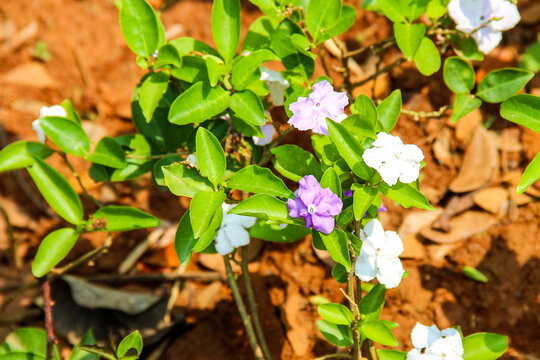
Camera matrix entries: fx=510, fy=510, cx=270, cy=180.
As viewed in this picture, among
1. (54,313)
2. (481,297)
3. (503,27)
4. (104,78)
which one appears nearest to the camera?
(503,27)

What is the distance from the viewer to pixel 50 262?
5.60ft

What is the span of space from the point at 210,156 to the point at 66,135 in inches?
24.0

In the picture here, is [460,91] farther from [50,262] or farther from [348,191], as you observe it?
[50,262]

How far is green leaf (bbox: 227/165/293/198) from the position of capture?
4.74 ft

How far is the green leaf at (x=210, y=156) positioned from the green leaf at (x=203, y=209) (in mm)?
55

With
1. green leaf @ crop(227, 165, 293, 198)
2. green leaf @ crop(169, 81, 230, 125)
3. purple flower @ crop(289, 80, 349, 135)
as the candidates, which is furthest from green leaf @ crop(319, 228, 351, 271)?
green leaf @ crop(169, 81, 230, 125)

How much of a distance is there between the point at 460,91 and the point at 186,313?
58.1 inches

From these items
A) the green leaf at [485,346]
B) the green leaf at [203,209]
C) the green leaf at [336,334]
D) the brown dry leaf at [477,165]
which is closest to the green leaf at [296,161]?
the green leaf at [203,209]

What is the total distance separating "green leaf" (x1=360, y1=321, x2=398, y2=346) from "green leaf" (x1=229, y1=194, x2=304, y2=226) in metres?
0.38

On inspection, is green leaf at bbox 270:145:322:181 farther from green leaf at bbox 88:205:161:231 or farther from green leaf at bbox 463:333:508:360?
green leaf at bbox 463:333:508:360

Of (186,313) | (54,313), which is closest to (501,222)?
(186,313)

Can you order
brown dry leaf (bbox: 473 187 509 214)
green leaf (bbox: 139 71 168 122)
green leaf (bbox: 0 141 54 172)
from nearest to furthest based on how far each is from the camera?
green leaf (bbox: 139 71 168 122), green leaf (bbox: 0 141 54 172), brown dry leaf (bbox: 473 187 509 214)

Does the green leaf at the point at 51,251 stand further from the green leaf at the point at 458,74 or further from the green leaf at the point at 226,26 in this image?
the green leaf at the point at 458,74

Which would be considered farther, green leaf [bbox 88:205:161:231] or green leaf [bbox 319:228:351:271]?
green leaf [bbox 88:205:161:231]
